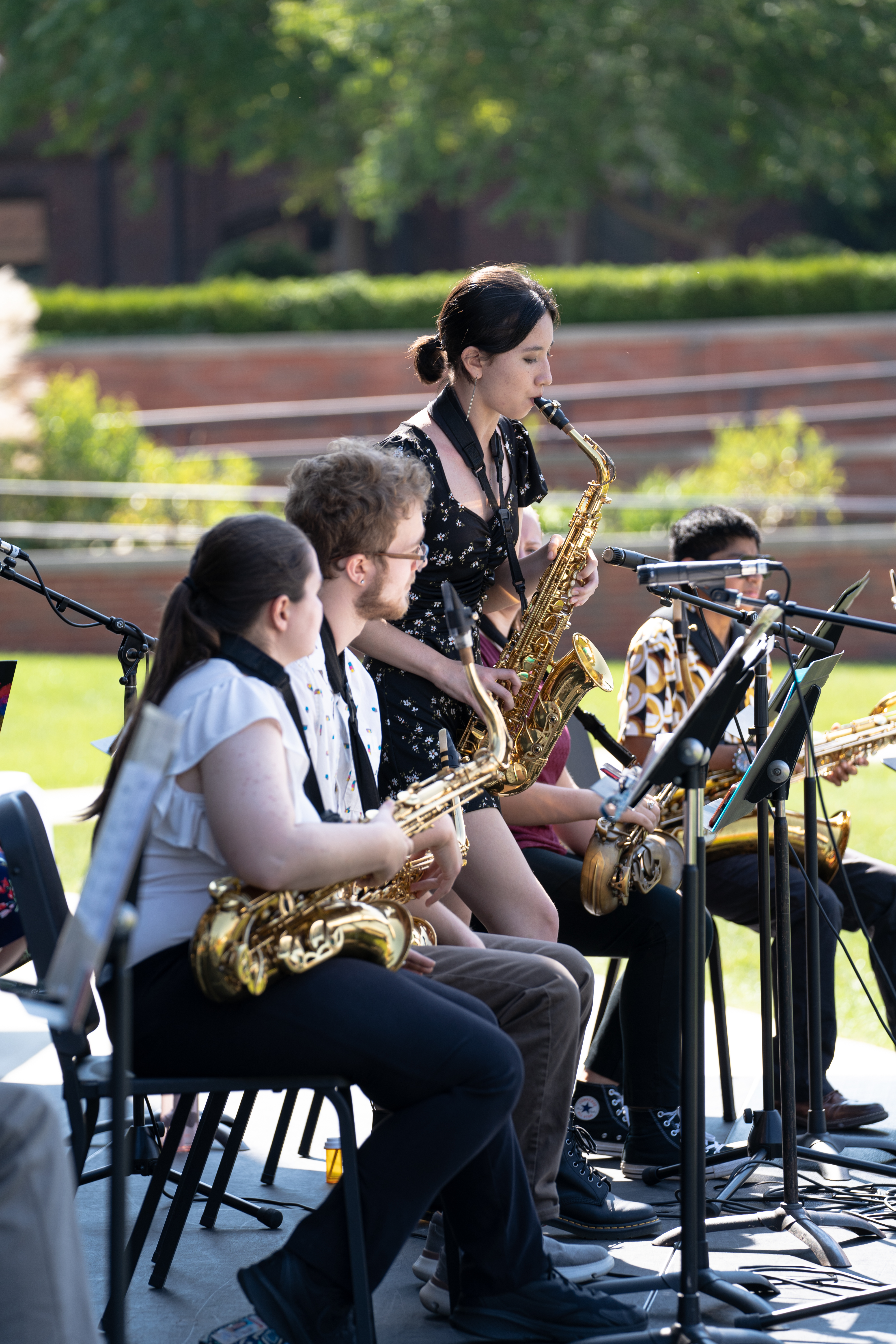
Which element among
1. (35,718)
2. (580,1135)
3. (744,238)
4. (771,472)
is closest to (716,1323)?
(580,1135)

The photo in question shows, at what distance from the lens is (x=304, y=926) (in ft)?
8.95

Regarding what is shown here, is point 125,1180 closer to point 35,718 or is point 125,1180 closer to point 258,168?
point 35,718

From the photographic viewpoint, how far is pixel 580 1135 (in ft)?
12.8

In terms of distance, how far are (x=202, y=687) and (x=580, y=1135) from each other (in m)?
1.89

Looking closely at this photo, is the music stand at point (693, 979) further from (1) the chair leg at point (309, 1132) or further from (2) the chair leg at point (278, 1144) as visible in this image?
(1) the chair leg at point (309, 1132)

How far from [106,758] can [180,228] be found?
16.7m

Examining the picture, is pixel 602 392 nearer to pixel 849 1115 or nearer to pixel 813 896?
pixel 849 1115

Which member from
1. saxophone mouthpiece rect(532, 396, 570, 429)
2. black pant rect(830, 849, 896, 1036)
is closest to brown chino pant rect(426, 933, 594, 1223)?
saxophone mouthpiece rect(532, 396, 570, 429)

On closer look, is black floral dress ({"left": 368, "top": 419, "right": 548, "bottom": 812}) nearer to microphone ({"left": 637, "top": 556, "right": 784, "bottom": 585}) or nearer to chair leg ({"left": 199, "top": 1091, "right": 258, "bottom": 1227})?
microphone ({"left": 637, "top": 556, "right": 784, "bottom": 585})

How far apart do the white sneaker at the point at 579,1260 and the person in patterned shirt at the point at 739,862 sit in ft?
3.35

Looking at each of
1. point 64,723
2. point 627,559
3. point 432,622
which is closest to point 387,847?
point 627,559

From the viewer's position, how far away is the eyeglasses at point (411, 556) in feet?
10.6

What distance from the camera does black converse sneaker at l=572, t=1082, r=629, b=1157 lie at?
4.23 meters

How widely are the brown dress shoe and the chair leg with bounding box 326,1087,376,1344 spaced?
6.33 feet
